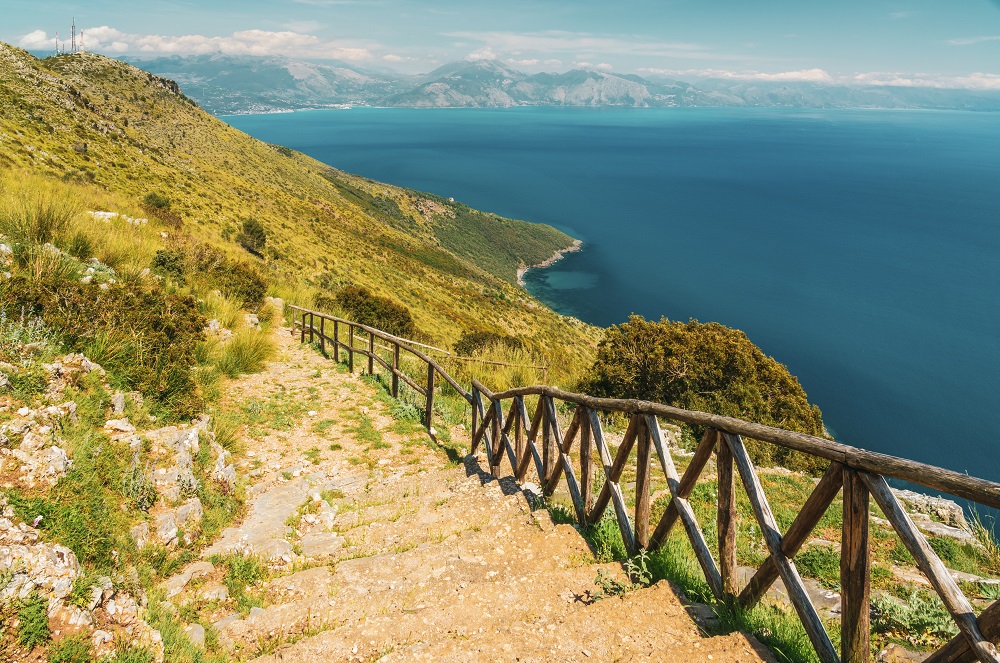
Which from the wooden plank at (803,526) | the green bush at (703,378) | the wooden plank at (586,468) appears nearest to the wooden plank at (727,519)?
the wooden plank at (803,526)

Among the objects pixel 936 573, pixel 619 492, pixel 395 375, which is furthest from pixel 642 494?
pixel 395 375

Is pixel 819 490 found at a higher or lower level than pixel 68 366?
higher

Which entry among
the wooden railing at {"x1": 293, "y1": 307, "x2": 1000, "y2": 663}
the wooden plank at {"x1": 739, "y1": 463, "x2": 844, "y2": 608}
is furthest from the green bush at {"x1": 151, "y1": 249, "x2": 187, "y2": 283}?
the wooden plank at {"x1": 739, "y1": 463, "x2": 844, "y2": 608}

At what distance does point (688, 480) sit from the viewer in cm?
372

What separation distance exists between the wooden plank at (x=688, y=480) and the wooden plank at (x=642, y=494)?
0.11 metres

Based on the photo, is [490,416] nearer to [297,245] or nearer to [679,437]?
[679,437]

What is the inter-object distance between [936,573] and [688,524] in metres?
1.67

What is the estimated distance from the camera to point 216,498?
589 cm

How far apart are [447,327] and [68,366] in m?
34.0

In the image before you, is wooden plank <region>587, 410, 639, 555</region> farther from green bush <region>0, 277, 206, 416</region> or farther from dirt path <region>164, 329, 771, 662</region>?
green bush <region>0, 277, 206, 416</region>

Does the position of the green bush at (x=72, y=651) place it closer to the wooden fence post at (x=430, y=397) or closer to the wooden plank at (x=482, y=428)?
the wooden plank at (x=482, y=428)

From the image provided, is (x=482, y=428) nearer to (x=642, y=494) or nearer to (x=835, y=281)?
(x=642, y=494)

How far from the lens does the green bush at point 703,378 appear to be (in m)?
16.7

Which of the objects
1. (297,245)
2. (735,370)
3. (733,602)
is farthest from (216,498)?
(297,245)
